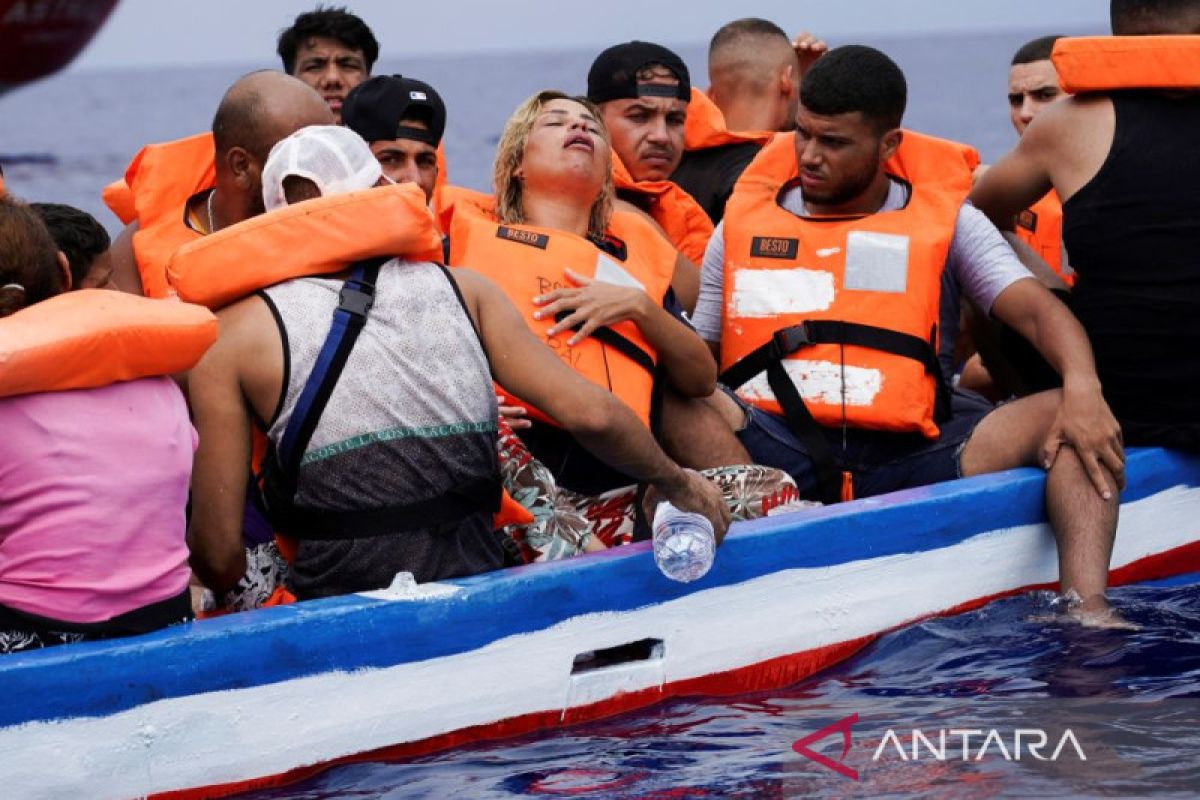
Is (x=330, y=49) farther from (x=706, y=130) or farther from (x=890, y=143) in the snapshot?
(x=890, y=143)

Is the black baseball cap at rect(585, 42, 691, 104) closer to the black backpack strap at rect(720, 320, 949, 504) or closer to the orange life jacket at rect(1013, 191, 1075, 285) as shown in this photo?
the orange life jacket at rect(1013, 191, 1075, 285)

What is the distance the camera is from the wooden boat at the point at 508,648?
3.29 m

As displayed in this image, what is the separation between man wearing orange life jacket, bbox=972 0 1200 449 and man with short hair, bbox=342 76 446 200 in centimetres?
162

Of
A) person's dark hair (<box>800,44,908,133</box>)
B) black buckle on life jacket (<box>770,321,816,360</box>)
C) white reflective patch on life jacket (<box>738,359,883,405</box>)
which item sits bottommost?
white reflective patch on life jacket (<box>738,359,883,405</box>)

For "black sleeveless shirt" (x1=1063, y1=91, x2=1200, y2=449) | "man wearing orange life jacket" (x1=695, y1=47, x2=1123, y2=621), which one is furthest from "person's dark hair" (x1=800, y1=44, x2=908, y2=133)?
"black sleeveless shirt" (x1=1063, y1=91, x2=1200, y2=449)

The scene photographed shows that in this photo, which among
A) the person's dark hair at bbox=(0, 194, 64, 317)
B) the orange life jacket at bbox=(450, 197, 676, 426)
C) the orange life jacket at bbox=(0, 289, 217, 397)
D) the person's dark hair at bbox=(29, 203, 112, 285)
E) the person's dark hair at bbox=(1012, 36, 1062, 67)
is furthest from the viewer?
the person's dark hair at bbox=(1012, 36, 1062, 67)

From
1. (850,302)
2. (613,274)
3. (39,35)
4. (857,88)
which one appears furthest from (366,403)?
(39,35)

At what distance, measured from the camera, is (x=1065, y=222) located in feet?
15.9

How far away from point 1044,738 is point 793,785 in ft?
2.00

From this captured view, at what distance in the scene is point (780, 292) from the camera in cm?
487

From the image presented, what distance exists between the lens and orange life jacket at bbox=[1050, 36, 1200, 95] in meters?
4.67

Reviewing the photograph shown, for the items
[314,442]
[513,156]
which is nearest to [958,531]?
[513,156]

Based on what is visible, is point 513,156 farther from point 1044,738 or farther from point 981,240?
point 1044,738

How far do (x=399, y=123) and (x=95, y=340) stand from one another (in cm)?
199
